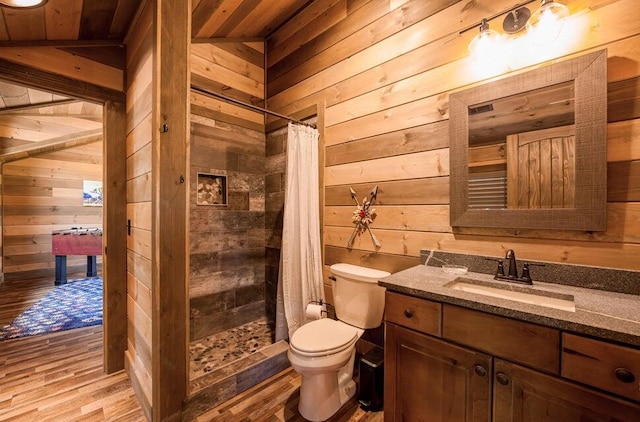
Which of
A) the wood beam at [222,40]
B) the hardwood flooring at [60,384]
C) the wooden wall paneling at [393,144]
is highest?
the wood beam at [222,40]

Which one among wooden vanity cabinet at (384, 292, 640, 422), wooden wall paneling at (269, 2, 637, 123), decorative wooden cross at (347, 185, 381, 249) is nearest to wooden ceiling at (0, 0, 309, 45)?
wooden wall paneling at (269, 2, 637, 123)

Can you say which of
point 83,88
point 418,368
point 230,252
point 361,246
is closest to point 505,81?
point 361,246

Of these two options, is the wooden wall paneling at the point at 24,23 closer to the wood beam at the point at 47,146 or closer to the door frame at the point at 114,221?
the door frame at the point at 114,221

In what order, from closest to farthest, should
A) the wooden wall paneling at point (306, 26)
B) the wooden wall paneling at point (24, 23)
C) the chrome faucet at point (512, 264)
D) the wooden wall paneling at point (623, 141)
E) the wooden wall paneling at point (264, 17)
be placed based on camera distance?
the wooden wall paneling at point (623, 141) < the chrome faucet at point (512, 264) < the wooden wall paneling at point (24, 23) < the wooden wall paneling at point (306, 26) < the wooden wall paneling at point (264, 17)

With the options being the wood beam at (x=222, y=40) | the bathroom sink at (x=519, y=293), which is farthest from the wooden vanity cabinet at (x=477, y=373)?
the wood beam at (x=222, y=40)

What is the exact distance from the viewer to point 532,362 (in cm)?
101

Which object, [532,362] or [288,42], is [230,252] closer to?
[288,42]

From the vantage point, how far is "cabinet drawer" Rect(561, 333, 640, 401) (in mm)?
837

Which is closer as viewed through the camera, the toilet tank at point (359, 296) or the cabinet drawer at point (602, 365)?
the cabinet drawer at point (602, 365)

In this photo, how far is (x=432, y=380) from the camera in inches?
50.0

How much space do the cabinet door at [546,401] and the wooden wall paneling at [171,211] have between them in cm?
159

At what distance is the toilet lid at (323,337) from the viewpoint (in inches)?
63.5

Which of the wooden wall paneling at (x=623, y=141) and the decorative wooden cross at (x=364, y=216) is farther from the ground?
the wooden wall paneling at (x=623, y=141)

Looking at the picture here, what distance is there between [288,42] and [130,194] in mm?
2047
